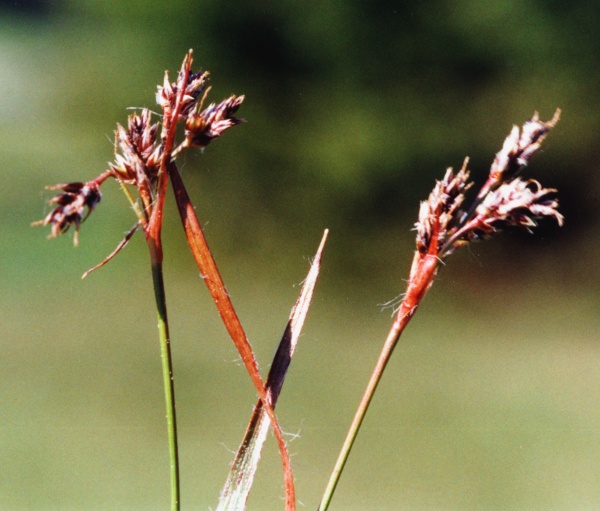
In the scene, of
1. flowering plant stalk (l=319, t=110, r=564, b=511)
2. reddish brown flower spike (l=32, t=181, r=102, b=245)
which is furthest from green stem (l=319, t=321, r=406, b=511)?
reddish brown flower spike (l=32, t=181, r=102, b=245)

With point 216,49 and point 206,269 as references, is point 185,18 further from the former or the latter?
point 206,269

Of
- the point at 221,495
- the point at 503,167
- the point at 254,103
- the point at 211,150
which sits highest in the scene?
the point at 254,103

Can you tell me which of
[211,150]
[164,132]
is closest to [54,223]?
[164,132]

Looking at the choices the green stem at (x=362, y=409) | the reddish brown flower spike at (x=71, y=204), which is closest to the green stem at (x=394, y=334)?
the green stem at (x=362, y=409)

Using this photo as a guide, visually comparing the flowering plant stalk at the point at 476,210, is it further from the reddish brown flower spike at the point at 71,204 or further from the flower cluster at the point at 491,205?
the reddish brown flower spike at the point at 71,204

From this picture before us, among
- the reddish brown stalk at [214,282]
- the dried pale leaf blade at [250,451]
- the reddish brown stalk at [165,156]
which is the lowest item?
the dried pale leaf blade at [250,451]

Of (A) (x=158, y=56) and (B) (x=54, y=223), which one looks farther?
(A) (x=158, y=56)

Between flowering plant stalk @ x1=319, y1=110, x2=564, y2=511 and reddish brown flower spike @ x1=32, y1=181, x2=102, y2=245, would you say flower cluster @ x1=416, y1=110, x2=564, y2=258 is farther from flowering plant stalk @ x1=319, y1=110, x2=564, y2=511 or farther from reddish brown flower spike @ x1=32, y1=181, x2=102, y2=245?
reddish brown flower spike @ x1=32, y1=181, x2=102, y2=245
